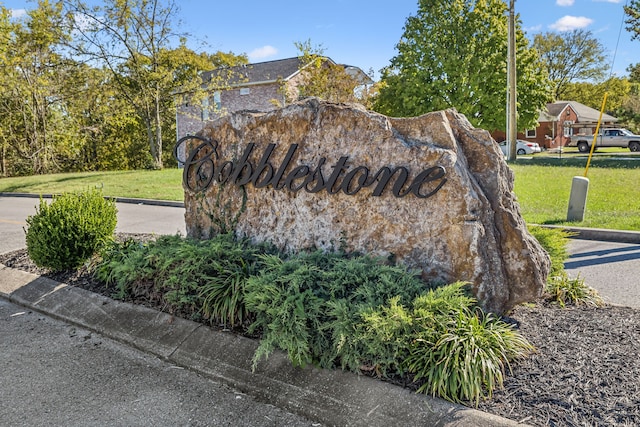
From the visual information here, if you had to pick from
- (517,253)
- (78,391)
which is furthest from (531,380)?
(78,391)

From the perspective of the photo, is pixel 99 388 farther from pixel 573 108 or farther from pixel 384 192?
pixel 573 108

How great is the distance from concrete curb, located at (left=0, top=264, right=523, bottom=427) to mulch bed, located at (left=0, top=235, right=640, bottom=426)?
0.93 ft

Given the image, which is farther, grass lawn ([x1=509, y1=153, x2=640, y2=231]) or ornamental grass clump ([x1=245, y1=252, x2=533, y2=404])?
grass lawn ([x1=509, y1=153, x2=640, y2=231])

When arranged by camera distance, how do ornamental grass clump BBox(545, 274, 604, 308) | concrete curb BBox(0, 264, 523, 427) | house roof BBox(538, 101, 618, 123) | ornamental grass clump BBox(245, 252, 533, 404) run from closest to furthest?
1. concrete curb BBox(0, 264, 523, 427)
2. ornamental grass clump BBox(245, 252, 533, 404)
3. ornamental grass clump BBox(545, 274, 604, 308)
4. house roof BBox(538, 101, 618, 123)

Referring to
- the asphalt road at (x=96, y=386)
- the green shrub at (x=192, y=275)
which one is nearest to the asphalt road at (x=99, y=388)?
the asphalt road at (x=96, y=386)

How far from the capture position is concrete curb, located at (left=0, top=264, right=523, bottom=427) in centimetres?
279

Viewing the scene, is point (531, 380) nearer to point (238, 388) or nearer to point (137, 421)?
point (238, 388)

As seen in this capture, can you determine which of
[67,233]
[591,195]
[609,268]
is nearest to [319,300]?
[67,233]

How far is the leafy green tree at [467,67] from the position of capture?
25812 millimetres

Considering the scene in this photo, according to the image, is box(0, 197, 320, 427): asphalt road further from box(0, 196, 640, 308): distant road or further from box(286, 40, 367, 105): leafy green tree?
box(286, 40, 367, 105): leafy green tree

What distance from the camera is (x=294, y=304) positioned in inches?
137

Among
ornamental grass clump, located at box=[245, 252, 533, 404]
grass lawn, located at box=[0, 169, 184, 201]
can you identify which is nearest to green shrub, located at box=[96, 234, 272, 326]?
ornamental grass clump, located at box=[245, 252, 533, 404]

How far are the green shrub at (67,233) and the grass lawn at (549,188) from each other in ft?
9.55

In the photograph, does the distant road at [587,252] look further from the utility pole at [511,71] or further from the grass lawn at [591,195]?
the utility pole at [511,71]
